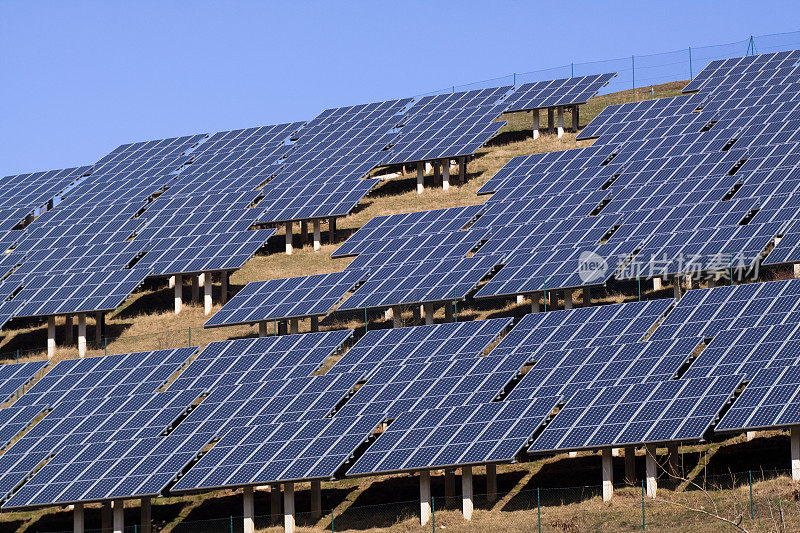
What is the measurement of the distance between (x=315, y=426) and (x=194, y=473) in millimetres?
5072

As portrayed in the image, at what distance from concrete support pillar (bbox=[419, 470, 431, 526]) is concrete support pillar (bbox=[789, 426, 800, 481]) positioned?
42.1ft

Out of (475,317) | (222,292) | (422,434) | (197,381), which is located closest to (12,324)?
(222,292)

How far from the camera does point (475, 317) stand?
6172 centimetres

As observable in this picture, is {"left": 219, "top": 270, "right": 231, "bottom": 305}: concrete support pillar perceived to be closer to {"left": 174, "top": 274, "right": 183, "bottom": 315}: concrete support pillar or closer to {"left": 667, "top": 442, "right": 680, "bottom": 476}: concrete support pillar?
{"left": 174, "top": 274, "right": 183, "bottom": 315}: concrete support pillar

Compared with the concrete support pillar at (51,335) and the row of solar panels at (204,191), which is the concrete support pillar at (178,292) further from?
the concrete support pillar at (51,335)

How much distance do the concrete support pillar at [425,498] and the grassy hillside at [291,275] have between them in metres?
17.6

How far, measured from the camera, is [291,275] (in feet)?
235

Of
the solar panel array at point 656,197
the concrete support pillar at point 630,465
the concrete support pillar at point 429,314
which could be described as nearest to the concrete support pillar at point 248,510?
the concrete support pillar at point 630,465

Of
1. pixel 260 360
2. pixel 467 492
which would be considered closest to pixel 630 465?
pixel 467 492

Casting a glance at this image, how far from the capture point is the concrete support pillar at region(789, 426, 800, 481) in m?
42.0

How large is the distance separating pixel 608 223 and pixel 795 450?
2388 centimetres

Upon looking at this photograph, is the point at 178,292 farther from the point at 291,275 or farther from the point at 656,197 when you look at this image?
the point at 656,197

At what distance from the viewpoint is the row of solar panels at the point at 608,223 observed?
192 ft

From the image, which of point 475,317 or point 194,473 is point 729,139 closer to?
point 475,317
